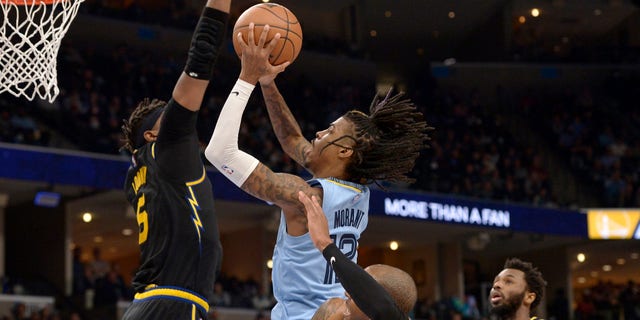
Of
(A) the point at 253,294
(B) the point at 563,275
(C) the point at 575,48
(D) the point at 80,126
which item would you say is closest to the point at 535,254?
(B) the point at 563,275

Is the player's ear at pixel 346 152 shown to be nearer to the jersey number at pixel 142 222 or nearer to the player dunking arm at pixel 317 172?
the player dunking arm at pixel 317 172

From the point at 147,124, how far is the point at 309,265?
3.30 feet

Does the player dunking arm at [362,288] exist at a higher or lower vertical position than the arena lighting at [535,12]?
lower

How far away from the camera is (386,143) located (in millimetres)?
5047

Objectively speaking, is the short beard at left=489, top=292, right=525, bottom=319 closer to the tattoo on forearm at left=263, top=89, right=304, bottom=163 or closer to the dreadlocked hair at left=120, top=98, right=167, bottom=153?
the tattoo on forearm at left=263, top=89, right=304, bottom=163

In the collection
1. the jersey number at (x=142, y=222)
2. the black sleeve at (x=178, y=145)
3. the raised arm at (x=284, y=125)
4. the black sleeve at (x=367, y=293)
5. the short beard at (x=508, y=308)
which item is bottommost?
the short beard at (x=508, y=308)

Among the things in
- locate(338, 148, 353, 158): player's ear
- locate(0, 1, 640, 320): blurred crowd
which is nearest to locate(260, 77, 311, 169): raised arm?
locate(338, 148, 353, 158): player's ear

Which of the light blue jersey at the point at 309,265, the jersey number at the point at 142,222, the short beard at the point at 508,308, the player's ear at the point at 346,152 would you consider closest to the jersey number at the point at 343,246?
the light blue jersey at the point at 309,265

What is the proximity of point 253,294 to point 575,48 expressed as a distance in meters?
15.6

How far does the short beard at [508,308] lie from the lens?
20.5 feet

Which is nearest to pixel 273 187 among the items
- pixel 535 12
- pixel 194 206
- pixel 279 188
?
pixel 279 188

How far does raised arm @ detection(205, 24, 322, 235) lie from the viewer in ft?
15.2

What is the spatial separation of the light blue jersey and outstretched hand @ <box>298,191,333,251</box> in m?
0.52

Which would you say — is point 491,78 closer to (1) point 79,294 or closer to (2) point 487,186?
(2) point 487,186
